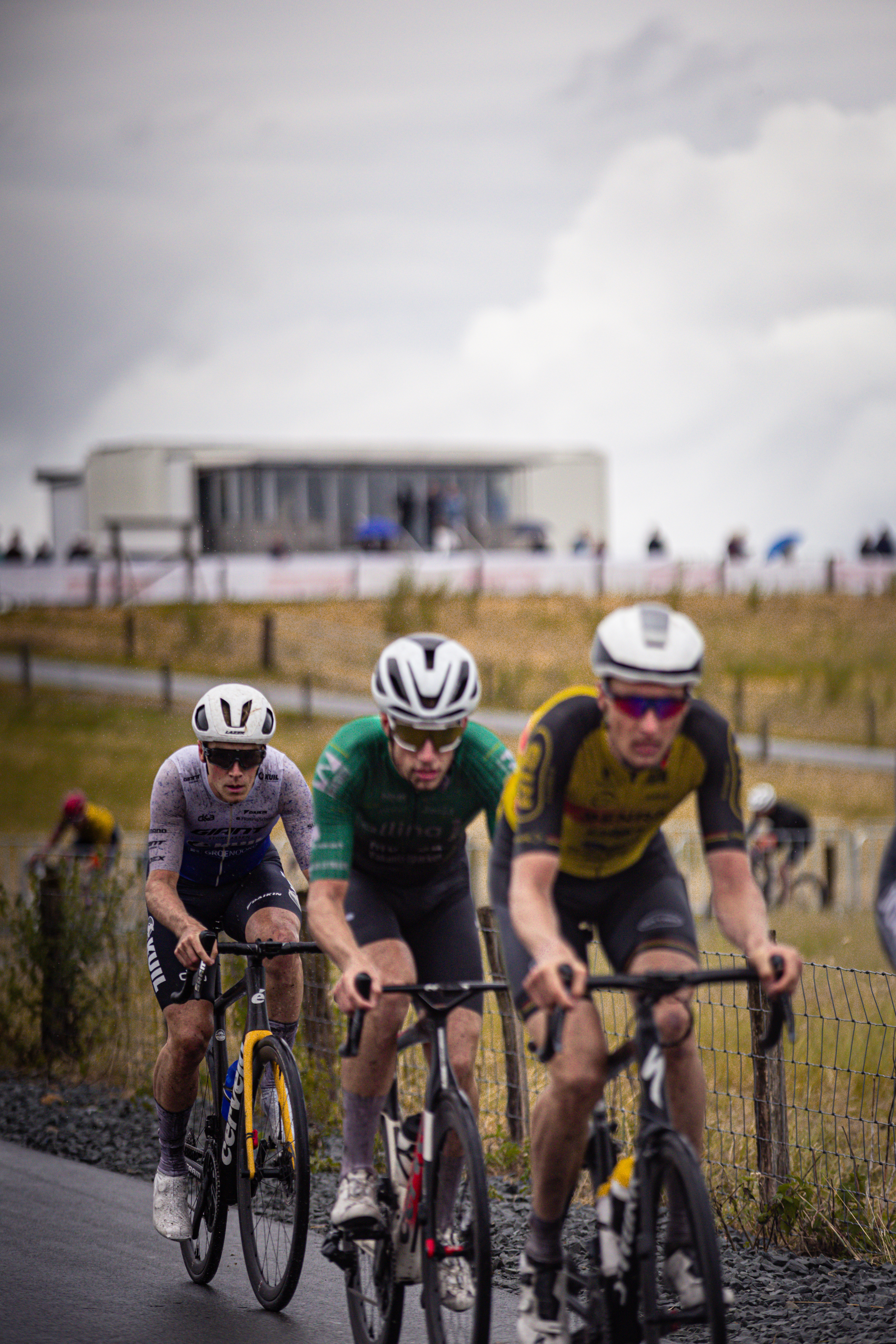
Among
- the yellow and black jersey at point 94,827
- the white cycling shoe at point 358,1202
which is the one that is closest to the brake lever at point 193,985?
the white cycling shoe at point 358,1202

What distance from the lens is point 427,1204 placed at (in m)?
4.88

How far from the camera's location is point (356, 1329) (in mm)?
5340

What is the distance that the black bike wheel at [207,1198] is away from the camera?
611cm

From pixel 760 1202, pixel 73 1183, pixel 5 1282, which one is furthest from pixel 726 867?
A: pixel 73 1183

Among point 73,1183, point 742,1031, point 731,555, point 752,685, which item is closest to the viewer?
point 73,1183

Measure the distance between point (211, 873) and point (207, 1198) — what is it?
1.23 metres

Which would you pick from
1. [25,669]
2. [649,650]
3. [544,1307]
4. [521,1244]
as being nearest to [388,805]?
[649,650]

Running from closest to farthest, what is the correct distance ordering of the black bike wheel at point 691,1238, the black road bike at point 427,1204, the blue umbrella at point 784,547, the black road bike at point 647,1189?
the black bike wheel at point 691,1238 < the black road bike at point 647,1189 < the black road bike at point 427,1204 < the blue umbrella at point 784,547

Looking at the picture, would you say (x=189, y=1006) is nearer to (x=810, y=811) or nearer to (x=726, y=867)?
(x=726, y=867)

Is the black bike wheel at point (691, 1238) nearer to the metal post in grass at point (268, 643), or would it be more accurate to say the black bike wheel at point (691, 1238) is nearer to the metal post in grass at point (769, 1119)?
the metal post in grass at point (769, 1119)

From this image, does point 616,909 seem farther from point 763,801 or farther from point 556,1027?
point 763,801

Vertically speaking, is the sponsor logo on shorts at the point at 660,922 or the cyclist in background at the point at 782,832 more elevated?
the sponsor logo on shorts at the point at 660,922

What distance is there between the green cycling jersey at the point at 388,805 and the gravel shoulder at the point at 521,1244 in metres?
→ 1.82

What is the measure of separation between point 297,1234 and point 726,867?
211 cm
